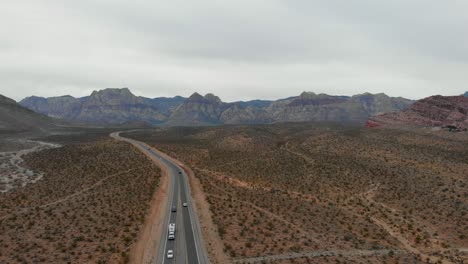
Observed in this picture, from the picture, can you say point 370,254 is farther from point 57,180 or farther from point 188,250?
point 57,180

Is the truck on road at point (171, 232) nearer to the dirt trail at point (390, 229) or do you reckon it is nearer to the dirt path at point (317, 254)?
the dirt path at point (317, 254)

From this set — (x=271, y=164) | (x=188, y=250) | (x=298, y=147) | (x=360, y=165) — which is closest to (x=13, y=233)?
(x=188, y=250)

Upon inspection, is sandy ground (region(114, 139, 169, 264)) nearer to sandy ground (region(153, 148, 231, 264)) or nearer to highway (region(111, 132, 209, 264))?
highway (region(111, 132, 209, 264))

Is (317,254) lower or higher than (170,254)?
lower

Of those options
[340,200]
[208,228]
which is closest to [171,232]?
[208,228]

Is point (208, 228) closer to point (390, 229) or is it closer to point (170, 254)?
point (170, 254)

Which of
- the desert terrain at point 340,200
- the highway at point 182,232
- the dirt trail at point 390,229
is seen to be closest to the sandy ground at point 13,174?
the highway at point 182,232
